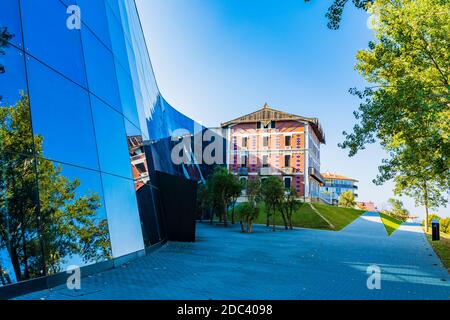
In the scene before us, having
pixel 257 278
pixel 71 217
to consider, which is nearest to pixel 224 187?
pixel 257 278

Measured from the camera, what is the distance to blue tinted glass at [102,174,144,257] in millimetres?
10398

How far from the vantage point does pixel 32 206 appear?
23.2 ft

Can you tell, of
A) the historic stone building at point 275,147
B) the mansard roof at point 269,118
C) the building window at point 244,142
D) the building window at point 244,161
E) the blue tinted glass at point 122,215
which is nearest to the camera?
the blue tinted glass at point 122,215

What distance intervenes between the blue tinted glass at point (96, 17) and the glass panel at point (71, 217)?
5332 mm

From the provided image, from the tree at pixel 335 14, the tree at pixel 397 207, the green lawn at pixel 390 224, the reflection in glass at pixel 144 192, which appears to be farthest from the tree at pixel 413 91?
the tree at pixel 397 207

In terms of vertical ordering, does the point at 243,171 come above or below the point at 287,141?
below

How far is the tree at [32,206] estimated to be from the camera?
6473 millimetres

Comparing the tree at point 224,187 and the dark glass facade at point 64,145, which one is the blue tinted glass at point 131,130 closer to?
the dark glass facade at point 64,145

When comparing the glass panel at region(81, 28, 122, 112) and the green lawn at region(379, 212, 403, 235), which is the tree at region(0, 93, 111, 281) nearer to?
the glass panel at region(81, 28, 122, 112)

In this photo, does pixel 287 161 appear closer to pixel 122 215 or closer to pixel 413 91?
pixel 413 91

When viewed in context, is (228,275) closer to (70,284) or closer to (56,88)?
(70,284)

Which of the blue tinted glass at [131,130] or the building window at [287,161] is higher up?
the building window at [287,161]

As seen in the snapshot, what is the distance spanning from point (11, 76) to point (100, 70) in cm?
503

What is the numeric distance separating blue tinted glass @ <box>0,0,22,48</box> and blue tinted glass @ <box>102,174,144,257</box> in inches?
177
